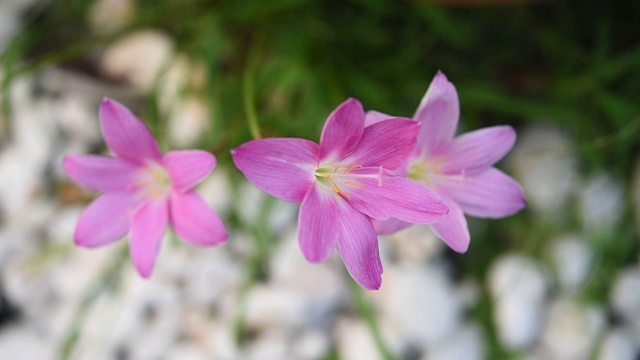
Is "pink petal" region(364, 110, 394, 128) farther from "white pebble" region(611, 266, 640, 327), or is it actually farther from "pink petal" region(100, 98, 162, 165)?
"white pebble" region(611, 266, 640, 327)

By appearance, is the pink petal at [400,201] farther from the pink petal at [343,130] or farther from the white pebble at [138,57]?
the white pebble at [138,57]

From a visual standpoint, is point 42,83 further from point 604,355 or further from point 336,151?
point 604,355

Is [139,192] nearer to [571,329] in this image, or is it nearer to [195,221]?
[195,221]

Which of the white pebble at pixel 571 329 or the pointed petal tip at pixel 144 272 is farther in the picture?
the white pebble at pixel 571 329

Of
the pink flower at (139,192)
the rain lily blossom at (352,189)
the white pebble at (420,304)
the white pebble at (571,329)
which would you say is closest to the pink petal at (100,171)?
the pink flower at (139,192)

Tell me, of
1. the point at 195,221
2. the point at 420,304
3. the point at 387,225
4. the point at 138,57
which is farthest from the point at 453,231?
the point at 138,57

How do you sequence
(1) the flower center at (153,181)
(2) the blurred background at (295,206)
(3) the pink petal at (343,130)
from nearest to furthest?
(3) the pink petal at (343,130) < (1) the flower center at (153,181) < (2) the blurred background at (295,206)

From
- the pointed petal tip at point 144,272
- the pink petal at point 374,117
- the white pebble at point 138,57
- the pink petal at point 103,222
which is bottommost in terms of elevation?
the white pebble at point 138,57
